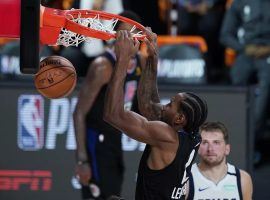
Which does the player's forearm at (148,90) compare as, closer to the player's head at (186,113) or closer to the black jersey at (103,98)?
the player's head at (186,113)

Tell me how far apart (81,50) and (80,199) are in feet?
8.01

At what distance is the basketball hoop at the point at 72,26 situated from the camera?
17.6 feet

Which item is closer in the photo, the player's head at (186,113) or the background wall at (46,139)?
the player's head at (186,113)

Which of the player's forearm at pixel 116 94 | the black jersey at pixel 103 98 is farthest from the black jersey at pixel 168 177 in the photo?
the black jersey at pixel 103 98

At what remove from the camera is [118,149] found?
754cm

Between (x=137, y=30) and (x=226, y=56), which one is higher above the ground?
(x=137, y=30)

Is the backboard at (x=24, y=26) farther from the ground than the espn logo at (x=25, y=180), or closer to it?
farther from the ground

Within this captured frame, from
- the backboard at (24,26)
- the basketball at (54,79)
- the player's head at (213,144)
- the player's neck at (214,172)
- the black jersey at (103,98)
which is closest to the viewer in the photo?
the backboard at (24,26)

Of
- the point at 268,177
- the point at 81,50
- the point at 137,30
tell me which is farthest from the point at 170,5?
the point at 137,30

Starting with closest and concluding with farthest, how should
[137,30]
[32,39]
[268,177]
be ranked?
[32,39], [137,30], [268,177]

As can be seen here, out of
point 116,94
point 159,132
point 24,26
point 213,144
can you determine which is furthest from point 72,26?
point 213,144

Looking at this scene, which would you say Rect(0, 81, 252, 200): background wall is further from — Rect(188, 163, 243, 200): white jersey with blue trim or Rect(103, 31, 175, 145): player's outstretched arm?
Rect(103, 31, 175, 145): player's outstretched arm

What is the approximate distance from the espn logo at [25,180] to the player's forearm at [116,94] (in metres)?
2.90

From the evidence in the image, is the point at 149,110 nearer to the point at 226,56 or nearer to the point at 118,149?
the point at 118,149
